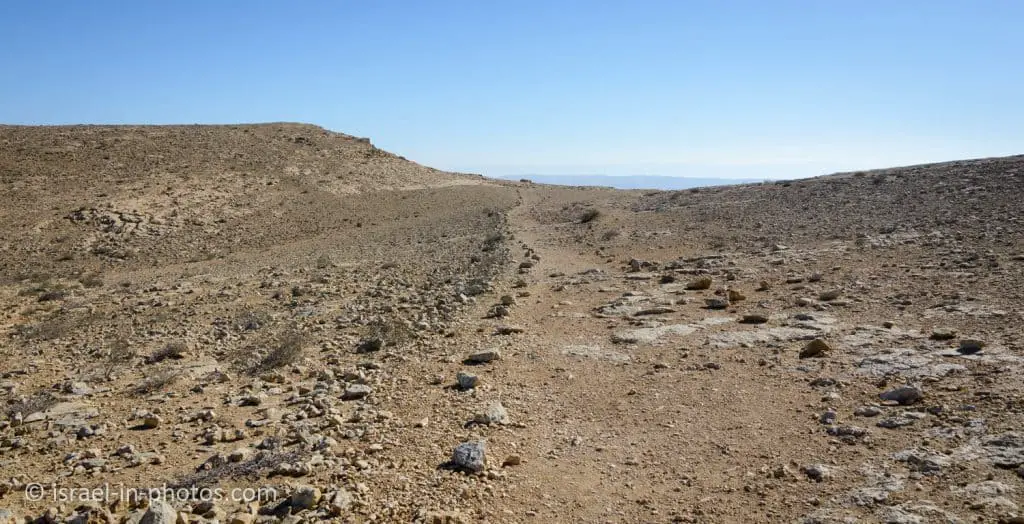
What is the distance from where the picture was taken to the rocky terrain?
15.3ft

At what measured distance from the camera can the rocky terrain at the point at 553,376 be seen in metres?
4.68

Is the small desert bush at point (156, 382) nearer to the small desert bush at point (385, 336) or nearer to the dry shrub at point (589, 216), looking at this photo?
the small desert bush at point (385, 336)

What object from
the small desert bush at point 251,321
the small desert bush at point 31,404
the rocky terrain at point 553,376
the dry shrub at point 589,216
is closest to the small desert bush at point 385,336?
the rocky terrain at point 553,376

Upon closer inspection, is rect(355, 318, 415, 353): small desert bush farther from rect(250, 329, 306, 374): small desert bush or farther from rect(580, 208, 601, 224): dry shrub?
rect(580, 208, 601, 224): dry shrub

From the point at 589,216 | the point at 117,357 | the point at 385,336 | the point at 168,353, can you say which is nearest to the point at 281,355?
the point at 385,336

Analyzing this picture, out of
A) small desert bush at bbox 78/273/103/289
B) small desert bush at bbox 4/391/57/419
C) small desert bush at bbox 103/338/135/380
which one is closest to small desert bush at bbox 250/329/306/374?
small desert bush at bbox 103/338/135/380

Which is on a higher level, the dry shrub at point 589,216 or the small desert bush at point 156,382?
the dry shrub at point 589,216

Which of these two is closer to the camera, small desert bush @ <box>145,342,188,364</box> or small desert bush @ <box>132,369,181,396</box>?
small desert bush @ <box>132,369,181,396</box>

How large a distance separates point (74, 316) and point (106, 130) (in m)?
29.9

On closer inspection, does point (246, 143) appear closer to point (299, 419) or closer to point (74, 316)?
point (74, 316)

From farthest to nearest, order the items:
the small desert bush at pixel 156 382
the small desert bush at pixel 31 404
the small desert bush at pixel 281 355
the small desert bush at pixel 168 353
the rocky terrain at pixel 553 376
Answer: the small desert bush at pixel 168 353
the small desert bush at pixel 281 355
the small desert bush at pixel 156 382
the small desert bush at pixel 31 404
the rocky terrain at pixel 553 376


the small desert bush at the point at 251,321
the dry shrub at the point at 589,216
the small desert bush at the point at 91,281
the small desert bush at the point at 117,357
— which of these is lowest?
the small desert bush at the point at 117,357

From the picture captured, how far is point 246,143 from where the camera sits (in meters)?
37.7

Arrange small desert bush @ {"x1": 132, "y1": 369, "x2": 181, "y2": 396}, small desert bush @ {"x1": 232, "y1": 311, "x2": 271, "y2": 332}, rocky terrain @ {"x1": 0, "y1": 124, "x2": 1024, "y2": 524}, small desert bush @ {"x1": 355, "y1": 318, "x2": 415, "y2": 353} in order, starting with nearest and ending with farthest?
1. rocky terrain @ {"x1": 0, "y1": 124, "x2": 1024, "y2": 524}
2. small desert bush @ {"x1": 132, "y1": 369, "x2": 181, "y2": 396}
3. small desert bush @ {"x1": 355, "y1": 318, "x2": 415, "y2": 353}
4. small desert bush @ {"x1": 232, "y1": 311, "x2": 271, "y2": 332}
